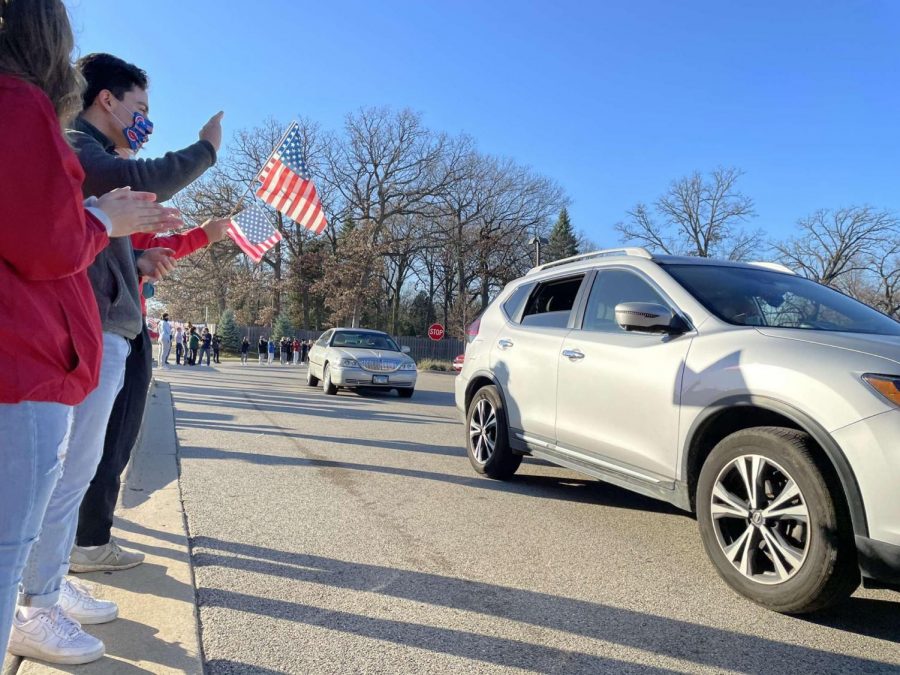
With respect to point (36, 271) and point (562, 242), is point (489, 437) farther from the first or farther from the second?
point (562, 242)

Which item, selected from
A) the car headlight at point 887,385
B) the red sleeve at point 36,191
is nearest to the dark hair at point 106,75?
the red sleeve at point 36,191

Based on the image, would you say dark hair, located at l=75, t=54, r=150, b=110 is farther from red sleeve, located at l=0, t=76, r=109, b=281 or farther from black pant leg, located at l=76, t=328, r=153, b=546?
red sleeve, located at l=0, t=76, r=109, b=281

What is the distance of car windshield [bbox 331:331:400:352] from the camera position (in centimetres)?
1484

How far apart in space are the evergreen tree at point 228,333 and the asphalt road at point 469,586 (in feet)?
144

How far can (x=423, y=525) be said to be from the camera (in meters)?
4.18

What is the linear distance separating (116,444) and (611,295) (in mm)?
3220

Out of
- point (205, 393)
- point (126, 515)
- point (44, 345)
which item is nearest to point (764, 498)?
Answer: point (44, 345)

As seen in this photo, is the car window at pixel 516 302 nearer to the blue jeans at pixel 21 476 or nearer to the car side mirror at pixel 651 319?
the car side mirror at pixel 651 319

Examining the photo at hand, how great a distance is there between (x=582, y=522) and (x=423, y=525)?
3.55 ft

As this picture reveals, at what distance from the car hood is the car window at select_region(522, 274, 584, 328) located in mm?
1782

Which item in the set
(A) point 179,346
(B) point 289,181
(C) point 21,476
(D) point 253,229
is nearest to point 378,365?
(D) point 253,229

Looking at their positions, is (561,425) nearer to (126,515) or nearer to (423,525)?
(423,525)

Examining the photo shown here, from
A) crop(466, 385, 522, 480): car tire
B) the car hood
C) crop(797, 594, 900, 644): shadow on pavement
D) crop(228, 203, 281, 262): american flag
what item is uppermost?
crop(228, 203, 281, 262): american flag

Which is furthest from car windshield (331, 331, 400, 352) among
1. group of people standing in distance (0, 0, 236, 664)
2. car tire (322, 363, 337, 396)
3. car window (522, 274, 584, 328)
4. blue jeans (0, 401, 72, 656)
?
blue jeans (0, 401, 72, 656)
